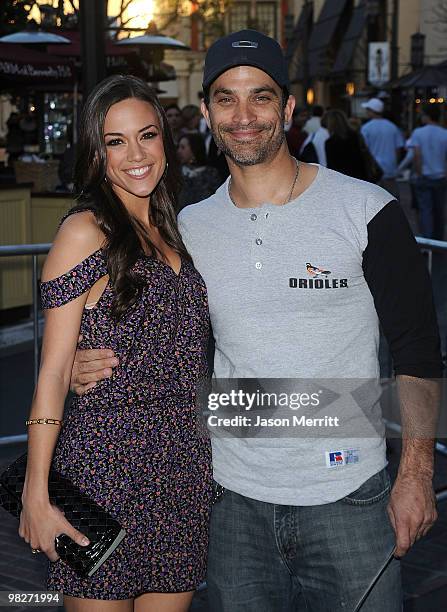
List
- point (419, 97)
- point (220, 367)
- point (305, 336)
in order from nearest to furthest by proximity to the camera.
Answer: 1. point (305, 336)
2. point (220, 367)
3. point (419, 97)

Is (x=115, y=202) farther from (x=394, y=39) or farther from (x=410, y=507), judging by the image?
(x=394, y=39)

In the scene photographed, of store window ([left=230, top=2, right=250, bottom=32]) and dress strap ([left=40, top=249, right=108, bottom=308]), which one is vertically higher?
store window ([left=230, top=2, right=250, bottom=32])

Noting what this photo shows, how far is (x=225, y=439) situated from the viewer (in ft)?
9.69

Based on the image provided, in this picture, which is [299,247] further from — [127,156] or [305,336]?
[127,156]

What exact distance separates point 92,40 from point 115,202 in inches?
148

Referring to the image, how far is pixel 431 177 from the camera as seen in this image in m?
15.9

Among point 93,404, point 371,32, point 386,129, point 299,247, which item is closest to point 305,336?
point 299,247

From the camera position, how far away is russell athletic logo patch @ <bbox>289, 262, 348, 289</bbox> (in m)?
2.79

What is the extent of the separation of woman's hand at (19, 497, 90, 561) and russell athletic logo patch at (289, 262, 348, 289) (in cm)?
88

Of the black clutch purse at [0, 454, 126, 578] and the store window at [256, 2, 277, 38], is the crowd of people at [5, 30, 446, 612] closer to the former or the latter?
the black clutch purse at [0, 454, 126, 578]

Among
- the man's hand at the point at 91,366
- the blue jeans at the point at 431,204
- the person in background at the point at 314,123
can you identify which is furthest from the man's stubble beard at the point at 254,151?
the person in background at the point at 314,123

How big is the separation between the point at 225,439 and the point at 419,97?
131ft

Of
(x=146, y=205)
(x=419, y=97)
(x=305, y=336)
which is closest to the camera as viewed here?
(x=305, y=336)


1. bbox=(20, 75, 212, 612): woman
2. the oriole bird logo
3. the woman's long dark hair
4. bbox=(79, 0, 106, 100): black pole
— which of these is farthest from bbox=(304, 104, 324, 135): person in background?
the oriole bird logo
